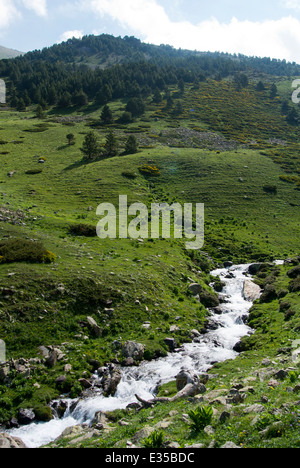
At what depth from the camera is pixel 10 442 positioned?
36.1 feet

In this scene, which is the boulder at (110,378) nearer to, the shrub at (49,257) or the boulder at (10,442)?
the boulder at (10,442)

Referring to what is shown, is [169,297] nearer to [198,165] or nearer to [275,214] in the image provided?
[275,214]

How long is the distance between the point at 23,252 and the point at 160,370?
14591mm

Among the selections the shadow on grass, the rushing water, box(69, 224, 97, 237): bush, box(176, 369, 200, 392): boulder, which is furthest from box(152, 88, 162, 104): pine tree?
box(176, 369, 200, 392): boulder

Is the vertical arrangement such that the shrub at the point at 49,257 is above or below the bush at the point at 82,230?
below

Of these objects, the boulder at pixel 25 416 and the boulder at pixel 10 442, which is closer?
the boulder at pixel 10 442

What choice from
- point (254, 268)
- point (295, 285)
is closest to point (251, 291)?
point (295, 285)

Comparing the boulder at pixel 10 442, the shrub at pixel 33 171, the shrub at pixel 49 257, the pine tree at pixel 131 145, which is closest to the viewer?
the boulder at pixel 10 442

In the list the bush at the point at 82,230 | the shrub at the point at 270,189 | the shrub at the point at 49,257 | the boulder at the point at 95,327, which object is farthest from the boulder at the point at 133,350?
the shrub at the point at 270,189

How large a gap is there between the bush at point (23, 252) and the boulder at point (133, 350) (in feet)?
33.7

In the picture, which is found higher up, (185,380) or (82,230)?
(82,230)

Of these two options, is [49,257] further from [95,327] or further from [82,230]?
[82,230]

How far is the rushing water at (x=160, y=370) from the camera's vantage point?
42.7 ft

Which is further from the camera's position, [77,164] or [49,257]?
[77,164]
